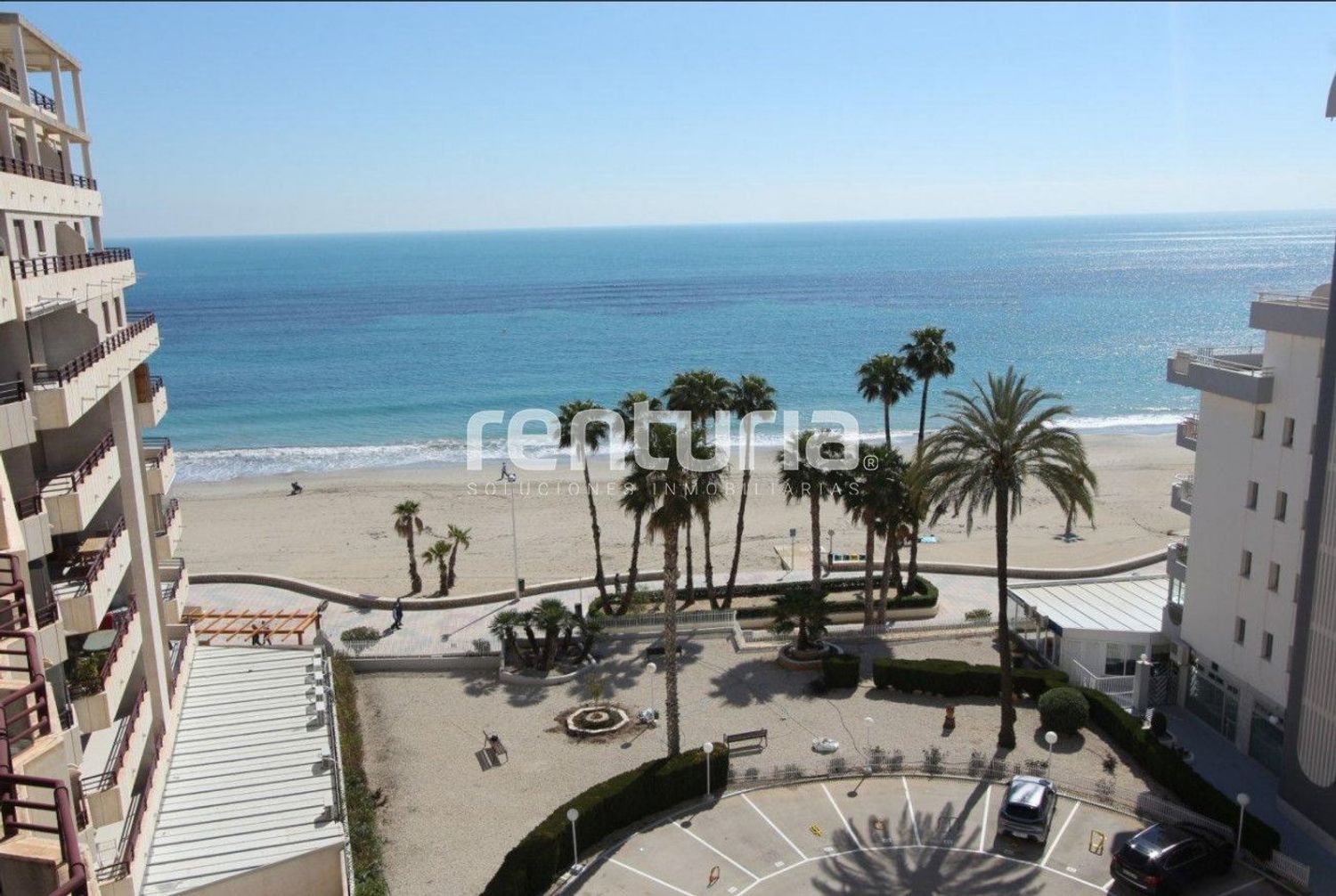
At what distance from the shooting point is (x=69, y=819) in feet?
18.4

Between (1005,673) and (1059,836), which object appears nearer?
(1059,836)

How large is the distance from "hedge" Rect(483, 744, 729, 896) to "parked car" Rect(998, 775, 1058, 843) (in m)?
6.49

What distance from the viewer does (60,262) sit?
19141 millimetres

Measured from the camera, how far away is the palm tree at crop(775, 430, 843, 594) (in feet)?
112

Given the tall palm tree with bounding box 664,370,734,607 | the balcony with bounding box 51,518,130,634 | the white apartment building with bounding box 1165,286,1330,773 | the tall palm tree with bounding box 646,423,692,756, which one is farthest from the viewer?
the tall palm tree with bounding box 664,370,734,607

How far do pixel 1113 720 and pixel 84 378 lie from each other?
83.3 feet

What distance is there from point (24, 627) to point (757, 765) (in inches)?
776

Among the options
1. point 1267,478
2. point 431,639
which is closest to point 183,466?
point 431,639

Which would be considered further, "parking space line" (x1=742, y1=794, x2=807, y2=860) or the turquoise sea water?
the turquoise sea water

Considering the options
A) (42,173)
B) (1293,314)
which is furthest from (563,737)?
(1293,314)

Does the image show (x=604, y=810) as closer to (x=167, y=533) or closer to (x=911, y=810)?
(x=911, y=810)

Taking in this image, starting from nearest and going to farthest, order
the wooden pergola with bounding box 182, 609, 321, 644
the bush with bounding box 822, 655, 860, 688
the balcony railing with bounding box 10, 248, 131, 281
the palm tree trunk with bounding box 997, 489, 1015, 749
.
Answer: the balcony railing with bounding box 10, 248, 131, 281 → the palm tree trunk with bounding box 997, 489, 1015, 749 → the bush with bounding box 822, 655, 860, 688 → the wooden pergola with bounding box 182, 609, 321, 644

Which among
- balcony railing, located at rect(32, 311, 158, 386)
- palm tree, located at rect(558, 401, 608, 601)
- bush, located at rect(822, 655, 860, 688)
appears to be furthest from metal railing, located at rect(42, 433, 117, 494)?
bush, located at rect(822, 655, 860, 688)

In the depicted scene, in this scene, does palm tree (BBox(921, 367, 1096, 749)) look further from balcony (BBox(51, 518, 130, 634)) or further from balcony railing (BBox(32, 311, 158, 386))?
balcony railing (BBox(32, 311, 158, 386))
